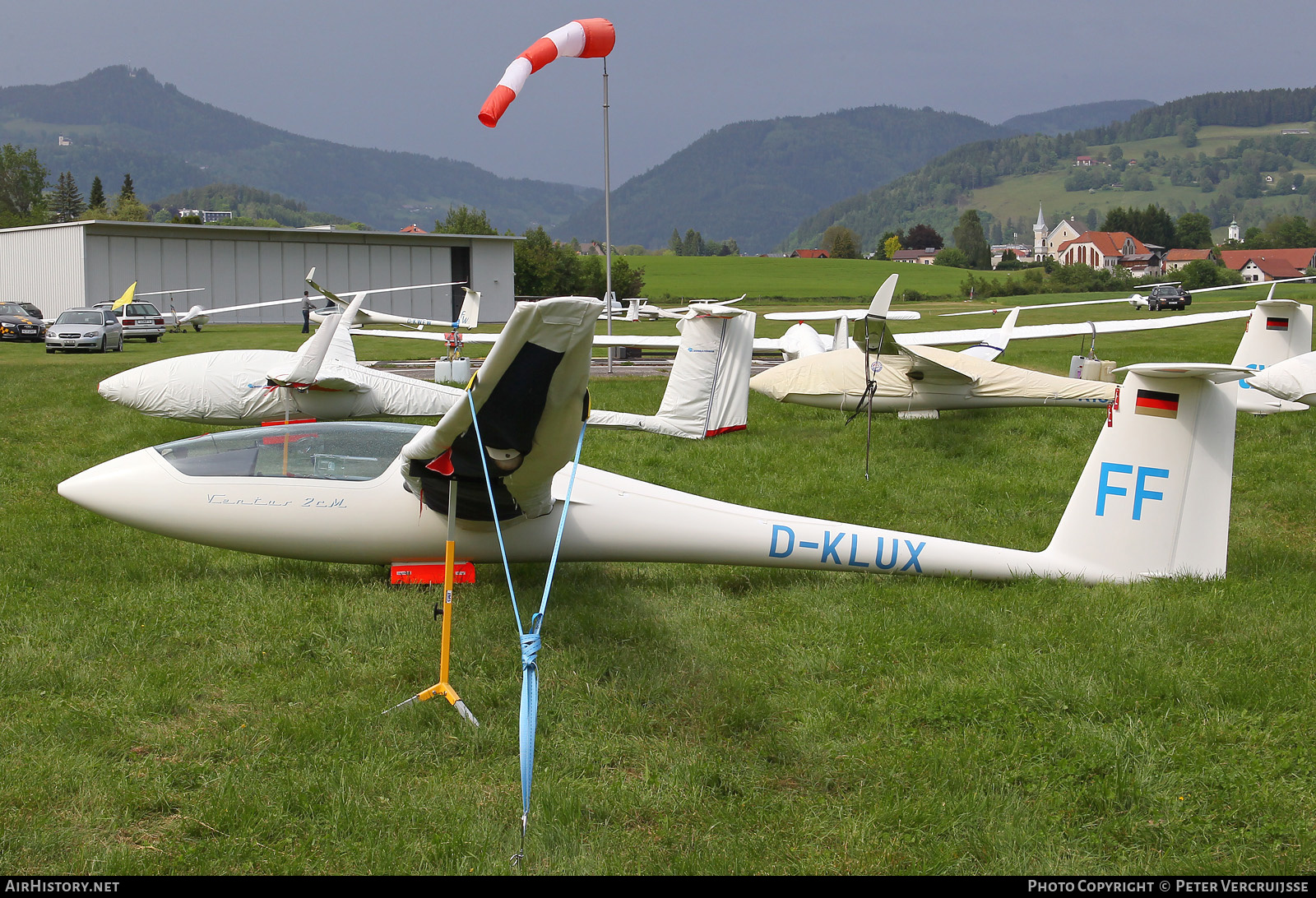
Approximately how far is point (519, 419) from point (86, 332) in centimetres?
3216

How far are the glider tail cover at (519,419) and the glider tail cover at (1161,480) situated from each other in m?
3.94

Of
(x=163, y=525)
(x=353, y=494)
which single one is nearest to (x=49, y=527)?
(x=163, y=525)

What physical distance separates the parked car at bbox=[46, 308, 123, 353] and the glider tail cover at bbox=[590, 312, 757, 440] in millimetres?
24989

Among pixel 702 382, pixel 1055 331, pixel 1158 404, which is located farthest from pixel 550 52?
pixel 1055 331

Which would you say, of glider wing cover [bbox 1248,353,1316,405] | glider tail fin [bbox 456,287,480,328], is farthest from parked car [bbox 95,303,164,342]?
glider wing cover [bbox 1248,353,1316,405]

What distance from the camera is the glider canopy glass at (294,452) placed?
22.6 feet

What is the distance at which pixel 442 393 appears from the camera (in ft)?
46.7

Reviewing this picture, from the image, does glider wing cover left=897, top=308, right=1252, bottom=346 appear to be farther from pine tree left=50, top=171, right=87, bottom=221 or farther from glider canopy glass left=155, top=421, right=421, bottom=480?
pine tree left=50, top=171, right=87, bottom=221

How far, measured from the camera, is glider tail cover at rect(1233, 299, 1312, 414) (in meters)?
14.1

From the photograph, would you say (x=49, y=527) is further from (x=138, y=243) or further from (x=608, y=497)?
(x=138, y=243)

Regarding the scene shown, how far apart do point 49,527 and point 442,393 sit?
20.6 feet

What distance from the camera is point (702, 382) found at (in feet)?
45.0

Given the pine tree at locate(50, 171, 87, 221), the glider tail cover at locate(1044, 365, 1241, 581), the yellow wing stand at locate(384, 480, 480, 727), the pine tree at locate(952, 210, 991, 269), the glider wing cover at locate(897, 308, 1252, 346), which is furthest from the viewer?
the pine tree at locate(952, 210, 991, 269)

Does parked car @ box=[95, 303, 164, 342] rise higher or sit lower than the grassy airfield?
higher
